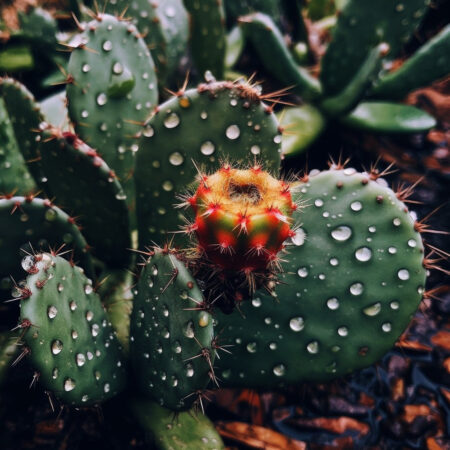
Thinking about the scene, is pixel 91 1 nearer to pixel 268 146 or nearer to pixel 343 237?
pixel 268 146

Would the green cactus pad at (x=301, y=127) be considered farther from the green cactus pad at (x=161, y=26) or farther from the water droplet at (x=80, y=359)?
the water droplet at (x=80, y=359)

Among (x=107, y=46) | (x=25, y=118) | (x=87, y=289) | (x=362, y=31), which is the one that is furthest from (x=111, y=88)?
(x=362, y=31)

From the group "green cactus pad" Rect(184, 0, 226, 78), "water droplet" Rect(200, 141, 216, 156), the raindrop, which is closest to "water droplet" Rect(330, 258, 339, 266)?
the raindrop

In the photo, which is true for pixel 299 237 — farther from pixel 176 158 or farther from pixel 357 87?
pixel 357 87

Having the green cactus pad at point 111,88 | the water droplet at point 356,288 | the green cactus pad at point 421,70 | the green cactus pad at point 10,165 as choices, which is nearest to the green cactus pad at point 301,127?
the green cactus pad at point 421,70

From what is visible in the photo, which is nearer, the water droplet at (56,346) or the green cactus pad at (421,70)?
the water droplet at (56,346)
